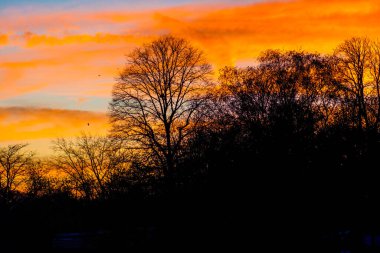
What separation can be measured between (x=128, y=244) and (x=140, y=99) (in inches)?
658

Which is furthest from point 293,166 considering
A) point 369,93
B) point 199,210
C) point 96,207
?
point 96,207

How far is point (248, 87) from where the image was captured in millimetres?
57938

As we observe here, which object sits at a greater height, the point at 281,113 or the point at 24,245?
the point at 281,113

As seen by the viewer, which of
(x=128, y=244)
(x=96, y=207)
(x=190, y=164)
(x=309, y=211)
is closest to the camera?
(x=309, y=211)

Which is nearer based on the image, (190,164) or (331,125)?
(190,164)

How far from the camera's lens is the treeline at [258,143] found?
38094 millimetres

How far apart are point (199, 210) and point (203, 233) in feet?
6.02

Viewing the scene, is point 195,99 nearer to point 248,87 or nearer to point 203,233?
point 248,87

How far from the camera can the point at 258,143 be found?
42.3 m

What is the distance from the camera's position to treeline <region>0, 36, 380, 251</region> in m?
38.1

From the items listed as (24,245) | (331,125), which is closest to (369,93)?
(331,125)

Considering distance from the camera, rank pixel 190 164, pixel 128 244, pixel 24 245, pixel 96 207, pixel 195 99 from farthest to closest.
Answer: pixel 96 207, pixel 195 99, pixel 24 245, pixel 190 164, pixel 128 244

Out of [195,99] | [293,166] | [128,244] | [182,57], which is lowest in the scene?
[128,244]

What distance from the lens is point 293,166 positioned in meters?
38.7
